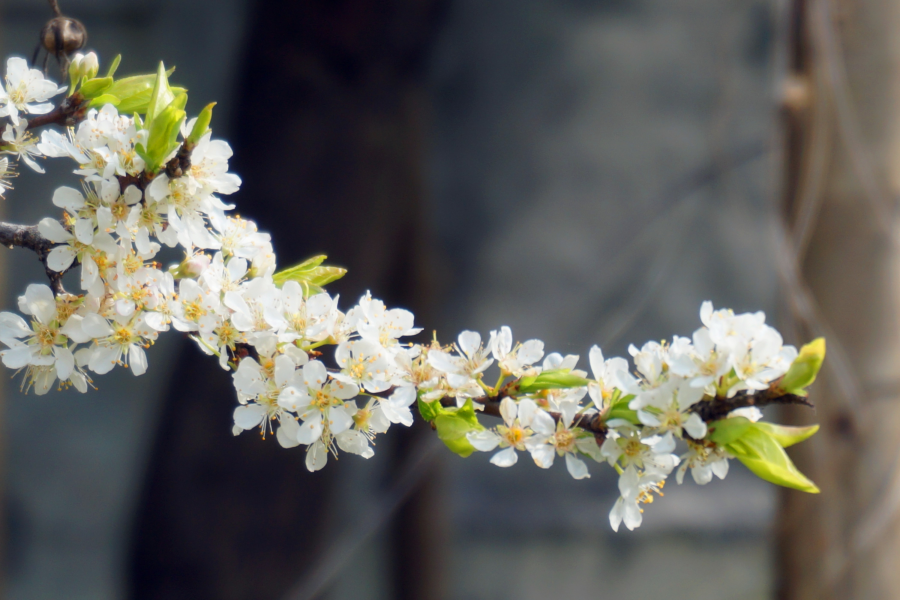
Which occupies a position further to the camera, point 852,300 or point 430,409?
point 852,300

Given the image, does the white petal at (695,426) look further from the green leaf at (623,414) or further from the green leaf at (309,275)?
the green leaf at (309,275)

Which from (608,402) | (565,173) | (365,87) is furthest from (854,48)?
(565,173)

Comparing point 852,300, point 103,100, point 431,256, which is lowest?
point 431,256

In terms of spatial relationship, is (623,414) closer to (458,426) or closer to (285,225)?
(458,426)

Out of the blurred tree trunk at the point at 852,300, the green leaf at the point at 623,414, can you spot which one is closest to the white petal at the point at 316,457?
the green leaf at the point at 623,414

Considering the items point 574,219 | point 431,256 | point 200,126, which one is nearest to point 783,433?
point 200,126

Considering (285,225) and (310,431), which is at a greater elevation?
(310,431)
